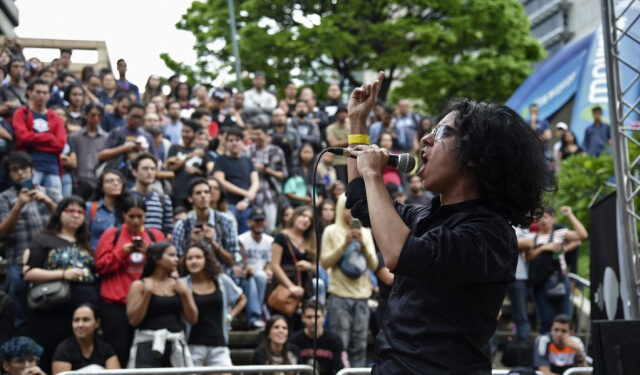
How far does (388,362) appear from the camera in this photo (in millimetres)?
2832

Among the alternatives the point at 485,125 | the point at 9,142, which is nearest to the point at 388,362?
the point at 485,125

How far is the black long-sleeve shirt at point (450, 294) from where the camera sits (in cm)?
267

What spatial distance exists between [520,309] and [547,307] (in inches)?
16.5

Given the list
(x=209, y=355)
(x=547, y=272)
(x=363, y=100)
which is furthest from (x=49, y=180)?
(x=363, y=100)

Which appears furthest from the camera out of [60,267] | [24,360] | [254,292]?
[254,292]

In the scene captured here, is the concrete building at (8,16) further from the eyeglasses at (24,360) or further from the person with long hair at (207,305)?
the eyeglasses at (24,360)

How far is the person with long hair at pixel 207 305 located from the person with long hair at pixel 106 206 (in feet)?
3.03

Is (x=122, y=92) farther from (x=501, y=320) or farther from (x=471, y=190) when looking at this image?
(x=471, y=190)

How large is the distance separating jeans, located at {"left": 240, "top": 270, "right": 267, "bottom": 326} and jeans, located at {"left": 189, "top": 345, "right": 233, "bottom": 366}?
5.15ft

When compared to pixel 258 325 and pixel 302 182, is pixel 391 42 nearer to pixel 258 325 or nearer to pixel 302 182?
pixel 302 182

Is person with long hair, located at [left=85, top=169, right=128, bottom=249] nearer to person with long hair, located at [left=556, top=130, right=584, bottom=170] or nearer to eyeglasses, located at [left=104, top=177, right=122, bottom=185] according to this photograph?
eyeglasses, located at [left=104, top=177, right=122, bottom=185]

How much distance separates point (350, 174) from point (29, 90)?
281 inches

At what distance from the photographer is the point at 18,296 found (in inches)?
294

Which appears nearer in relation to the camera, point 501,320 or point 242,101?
point 501,320
